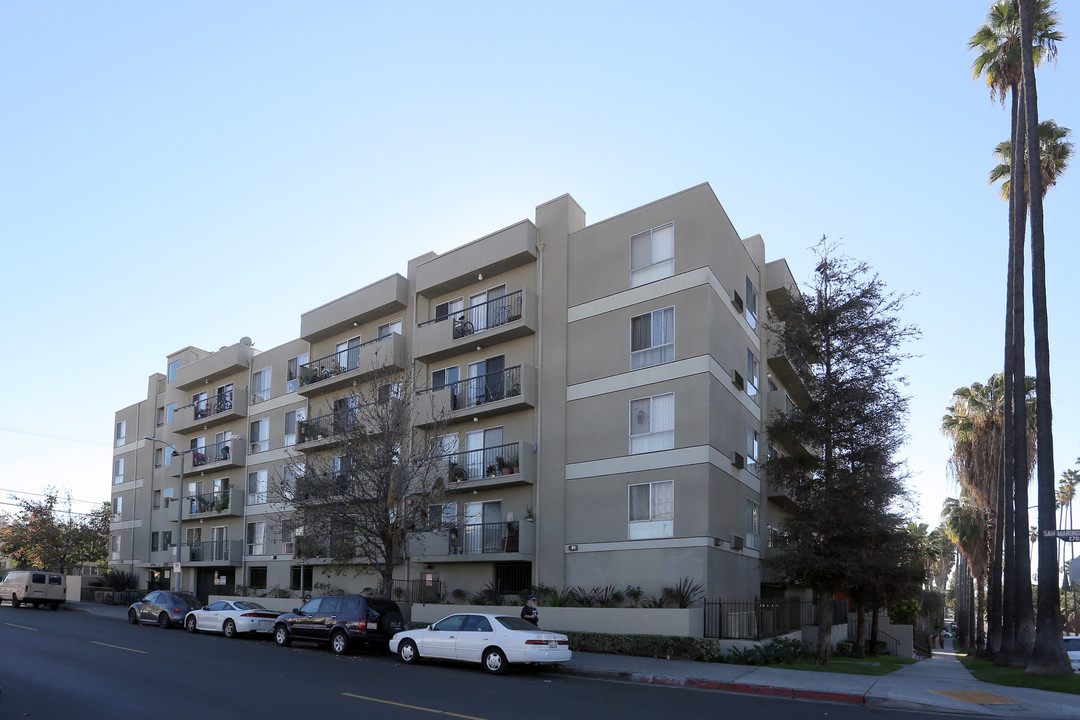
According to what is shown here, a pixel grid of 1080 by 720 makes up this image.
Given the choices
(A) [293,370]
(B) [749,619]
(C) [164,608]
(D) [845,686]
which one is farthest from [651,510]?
(A) [293,370]

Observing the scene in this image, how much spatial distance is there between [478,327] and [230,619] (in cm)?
1324

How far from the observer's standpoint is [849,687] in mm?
18156

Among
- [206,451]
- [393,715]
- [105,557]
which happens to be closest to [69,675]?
[393,715]

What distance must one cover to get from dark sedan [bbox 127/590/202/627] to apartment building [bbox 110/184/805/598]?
17.0 feet

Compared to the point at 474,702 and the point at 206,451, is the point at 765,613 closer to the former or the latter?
the point at 474,702

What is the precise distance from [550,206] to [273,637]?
1756 centimetres

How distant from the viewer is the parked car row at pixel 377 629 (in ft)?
65.4

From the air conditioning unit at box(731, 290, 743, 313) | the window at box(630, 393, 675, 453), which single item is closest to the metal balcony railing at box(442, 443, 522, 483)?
the window at box(630, 393, 675, 453)

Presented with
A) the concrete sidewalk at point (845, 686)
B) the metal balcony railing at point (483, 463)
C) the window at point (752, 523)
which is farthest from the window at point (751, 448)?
the concrete sidewalk at point (845, 686)

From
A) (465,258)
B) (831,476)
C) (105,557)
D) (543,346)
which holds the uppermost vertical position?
(465,258)

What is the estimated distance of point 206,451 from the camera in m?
46.1

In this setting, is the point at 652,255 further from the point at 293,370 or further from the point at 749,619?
the point at 293,370

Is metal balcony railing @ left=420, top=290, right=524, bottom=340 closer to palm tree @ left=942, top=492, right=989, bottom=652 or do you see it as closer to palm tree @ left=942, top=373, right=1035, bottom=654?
palm tree @ left=942, top=373, right=1035, bottom=654

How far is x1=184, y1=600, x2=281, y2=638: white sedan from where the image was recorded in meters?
29.1
